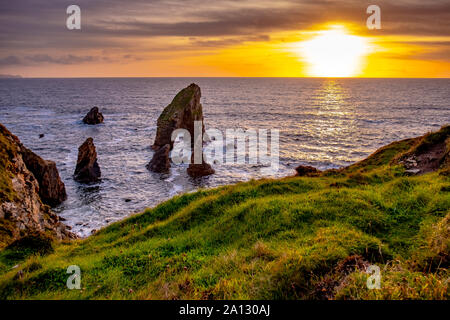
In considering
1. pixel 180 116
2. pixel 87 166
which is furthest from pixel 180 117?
pixel 87 166

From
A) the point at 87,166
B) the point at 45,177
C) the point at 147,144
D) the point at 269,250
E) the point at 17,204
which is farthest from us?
the point at 147,144

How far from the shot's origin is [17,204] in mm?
16125

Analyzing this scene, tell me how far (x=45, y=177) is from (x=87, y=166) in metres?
8.30

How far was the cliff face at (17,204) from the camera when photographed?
14742 millimetres

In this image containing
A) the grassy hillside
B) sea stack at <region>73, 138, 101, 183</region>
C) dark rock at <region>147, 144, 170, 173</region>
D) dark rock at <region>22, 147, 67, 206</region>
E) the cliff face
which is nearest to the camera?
the grassy hillside

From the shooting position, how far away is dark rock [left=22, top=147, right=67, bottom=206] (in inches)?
1185

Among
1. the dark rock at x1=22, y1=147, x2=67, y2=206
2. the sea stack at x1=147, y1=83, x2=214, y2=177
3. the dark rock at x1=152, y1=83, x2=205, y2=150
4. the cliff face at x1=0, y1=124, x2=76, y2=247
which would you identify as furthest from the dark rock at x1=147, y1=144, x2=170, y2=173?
the cliff face at x1=0, y1=124, x2=76, y2=247

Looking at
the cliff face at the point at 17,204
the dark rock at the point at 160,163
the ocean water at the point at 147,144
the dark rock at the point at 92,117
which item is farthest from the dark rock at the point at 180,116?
the cliff face at the point at 17,204

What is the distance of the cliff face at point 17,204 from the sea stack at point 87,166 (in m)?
17.3

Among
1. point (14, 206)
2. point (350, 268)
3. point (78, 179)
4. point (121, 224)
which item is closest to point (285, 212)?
point (350, 268)

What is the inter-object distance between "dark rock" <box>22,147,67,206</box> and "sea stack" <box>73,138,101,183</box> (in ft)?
20.3

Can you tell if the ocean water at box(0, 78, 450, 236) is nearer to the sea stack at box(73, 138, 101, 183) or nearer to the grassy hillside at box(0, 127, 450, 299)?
the sea stack at box(73, 138, 101, 183)

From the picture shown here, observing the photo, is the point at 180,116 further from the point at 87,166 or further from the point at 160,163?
the point at 87,166
